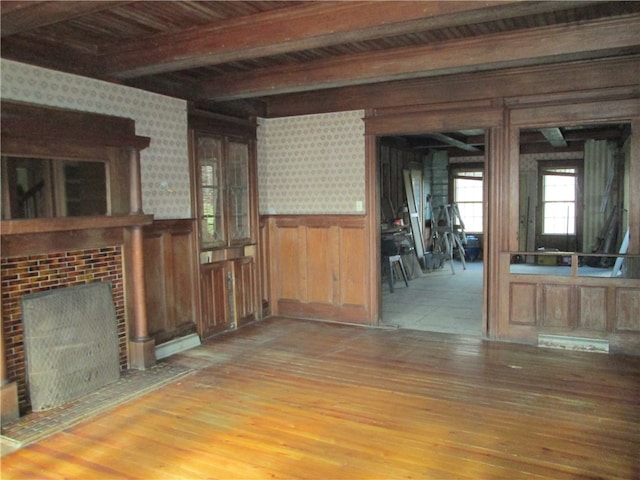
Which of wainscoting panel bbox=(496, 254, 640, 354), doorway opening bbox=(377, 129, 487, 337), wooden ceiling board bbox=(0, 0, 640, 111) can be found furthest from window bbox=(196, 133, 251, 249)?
wainscoting panel bbox=(496, 254, 640, 354)

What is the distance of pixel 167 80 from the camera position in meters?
5.18

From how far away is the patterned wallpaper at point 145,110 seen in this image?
387 centimetres

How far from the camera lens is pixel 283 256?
666cm

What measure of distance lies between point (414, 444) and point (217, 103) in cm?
423

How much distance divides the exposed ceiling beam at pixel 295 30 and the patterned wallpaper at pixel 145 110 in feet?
0.88

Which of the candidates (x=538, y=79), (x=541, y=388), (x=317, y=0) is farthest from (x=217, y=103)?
(x=541, y=388)

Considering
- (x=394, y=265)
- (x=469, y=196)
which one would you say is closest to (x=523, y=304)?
(x=394, y=265)

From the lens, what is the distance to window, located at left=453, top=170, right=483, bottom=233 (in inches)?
503

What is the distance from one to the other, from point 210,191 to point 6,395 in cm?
287

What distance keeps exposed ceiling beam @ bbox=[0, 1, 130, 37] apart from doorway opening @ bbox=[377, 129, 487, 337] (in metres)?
4.06

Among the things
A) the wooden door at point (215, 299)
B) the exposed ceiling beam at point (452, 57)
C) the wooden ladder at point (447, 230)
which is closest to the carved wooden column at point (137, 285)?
the wooden door at point (215, 299)

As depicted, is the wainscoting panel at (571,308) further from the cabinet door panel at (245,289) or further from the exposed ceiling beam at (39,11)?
the exposed ceiling beam at (39,11)

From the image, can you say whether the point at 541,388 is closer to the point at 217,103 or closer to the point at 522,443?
the point at 522,443

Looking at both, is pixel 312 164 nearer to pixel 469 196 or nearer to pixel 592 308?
pixel 592 308
